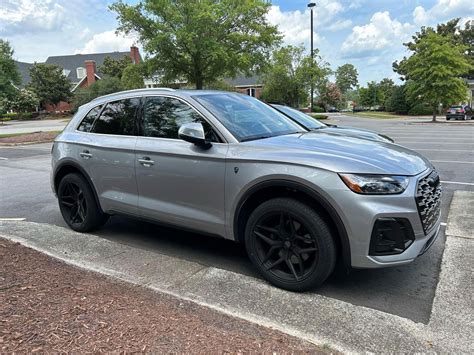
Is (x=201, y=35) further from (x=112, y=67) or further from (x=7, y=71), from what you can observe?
(x=112, y=67)

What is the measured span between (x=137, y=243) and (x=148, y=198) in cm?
74

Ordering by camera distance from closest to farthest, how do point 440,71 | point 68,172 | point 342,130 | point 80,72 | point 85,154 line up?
point 85,154, point 68,172, point 342,130, point 440,71, point 80,72

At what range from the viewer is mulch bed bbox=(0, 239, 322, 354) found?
247 centimetres

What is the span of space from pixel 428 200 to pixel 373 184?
0.58 m

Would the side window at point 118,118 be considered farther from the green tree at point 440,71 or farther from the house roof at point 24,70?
the house roof at point 24,70

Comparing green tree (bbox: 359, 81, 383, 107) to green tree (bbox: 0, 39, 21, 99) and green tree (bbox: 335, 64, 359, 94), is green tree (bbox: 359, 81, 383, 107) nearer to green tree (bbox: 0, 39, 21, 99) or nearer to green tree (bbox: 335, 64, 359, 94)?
green tree (bbox: 335, 64, 359, 94)

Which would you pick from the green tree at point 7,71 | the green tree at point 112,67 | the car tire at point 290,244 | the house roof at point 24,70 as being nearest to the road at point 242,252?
the car tire at point 290,244

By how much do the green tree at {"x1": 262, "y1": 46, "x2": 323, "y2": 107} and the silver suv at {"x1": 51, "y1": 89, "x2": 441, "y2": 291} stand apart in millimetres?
30796

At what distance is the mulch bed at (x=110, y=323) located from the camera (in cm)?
247

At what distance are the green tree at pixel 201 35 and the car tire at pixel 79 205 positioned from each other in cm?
1608

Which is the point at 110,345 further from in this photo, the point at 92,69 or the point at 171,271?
the point at 92,69

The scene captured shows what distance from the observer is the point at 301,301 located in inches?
126

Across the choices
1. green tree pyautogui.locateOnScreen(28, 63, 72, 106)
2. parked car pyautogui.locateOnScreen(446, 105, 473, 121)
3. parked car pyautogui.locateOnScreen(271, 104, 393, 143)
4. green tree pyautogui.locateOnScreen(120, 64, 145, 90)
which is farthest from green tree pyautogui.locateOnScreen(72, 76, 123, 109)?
parked car pyautogui.locateOnScreen(271, 104, 393, 143)

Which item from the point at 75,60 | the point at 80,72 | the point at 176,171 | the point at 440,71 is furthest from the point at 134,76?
the point at 75,60
